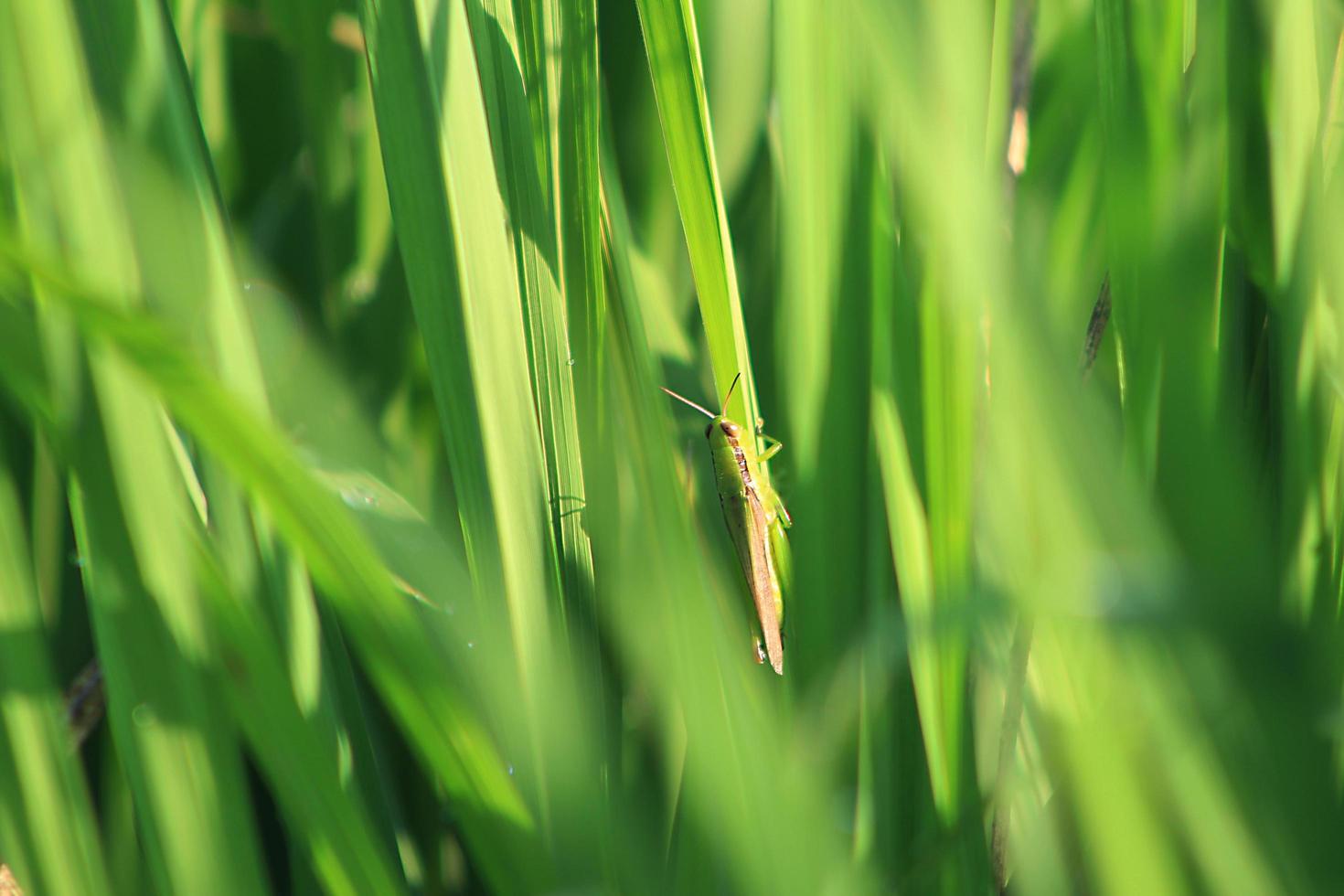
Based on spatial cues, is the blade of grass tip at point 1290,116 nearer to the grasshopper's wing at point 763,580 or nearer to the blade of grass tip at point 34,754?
the grasshopper's wing at point 763,580

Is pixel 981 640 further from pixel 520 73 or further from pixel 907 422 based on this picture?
pixel 520 73

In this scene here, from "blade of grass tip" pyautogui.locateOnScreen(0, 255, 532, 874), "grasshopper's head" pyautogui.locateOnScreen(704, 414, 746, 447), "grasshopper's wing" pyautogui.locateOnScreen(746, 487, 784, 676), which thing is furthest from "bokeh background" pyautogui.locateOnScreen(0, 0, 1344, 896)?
"grasshopper's head" pyautogui.locateOnScreen(704, 414, 746, 447)

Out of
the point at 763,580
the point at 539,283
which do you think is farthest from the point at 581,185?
the point at 763,580

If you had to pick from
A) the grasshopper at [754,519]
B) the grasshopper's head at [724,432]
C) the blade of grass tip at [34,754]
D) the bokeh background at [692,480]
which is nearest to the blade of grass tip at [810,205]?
the bokeh background at [692,480]

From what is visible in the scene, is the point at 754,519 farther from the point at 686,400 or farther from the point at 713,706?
the point at 713,706

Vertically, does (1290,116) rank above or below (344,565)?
above

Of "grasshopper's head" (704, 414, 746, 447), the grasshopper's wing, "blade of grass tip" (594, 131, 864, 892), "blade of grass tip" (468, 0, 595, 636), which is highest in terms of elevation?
"blade of grass tip" (468, 0, 595, 636)

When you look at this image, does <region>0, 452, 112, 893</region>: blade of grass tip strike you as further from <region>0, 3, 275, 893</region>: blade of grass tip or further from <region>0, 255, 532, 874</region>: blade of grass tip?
<region>0, 255, 532, 874</region>: blade of grass tip
